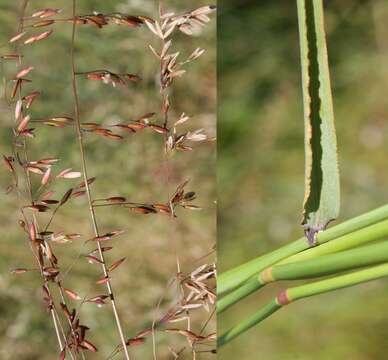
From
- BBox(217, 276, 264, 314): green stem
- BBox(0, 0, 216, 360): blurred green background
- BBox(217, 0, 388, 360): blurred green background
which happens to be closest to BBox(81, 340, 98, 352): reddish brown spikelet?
BBox(0, 0, 216, 360): blurred green background

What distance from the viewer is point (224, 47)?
1.35 m

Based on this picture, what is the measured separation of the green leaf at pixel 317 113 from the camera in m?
0.92

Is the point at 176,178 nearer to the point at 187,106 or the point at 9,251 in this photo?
the point at 187,106

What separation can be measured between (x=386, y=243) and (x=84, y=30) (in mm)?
545

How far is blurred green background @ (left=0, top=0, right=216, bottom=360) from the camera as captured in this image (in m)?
1.07

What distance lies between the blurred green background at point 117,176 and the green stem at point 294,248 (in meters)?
0.09

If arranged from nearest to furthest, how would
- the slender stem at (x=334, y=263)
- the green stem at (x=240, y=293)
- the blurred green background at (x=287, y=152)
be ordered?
the slender stem at (x=334, y=263), the green stem at (x=240, y=293), the blurred green background at (x=287, y=152)

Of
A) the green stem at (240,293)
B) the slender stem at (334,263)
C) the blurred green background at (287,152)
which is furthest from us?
the blurred green background at (287,152)

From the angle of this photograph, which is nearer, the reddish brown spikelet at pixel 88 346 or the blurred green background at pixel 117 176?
the reddish brown spikelet at pixel 88 346

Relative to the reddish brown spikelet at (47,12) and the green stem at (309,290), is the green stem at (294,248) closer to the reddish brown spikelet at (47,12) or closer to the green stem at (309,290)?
the green stem at (309,290)

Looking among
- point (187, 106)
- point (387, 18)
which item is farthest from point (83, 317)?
point (387, 18)

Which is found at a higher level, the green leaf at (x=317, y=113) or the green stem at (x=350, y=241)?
the green leaf at (x=317, y=113)

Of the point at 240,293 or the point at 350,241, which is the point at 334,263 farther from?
the point at 240,293

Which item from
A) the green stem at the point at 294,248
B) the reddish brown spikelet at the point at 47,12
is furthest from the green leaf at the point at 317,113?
the reddish brown spikelet at the point at 47,12
